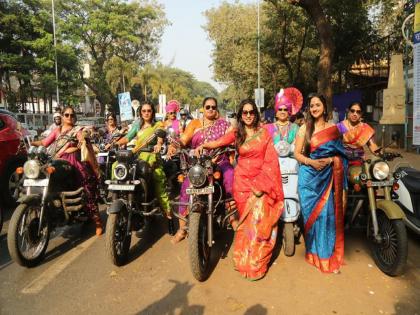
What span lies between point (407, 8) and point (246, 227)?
38.4ft

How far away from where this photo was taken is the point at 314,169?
391 cm

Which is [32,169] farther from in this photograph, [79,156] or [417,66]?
[417,66]

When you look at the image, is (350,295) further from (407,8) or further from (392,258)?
(407,8)

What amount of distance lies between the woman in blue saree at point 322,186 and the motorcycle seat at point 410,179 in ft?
3.68

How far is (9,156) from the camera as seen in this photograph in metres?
6.91

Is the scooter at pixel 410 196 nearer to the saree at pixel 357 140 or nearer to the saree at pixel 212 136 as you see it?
the saree at pixel 357 140

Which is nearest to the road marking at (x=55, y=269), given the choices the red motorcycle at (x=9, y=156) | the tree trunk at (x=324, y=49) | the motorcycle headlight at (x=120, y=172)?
the motorcycle headlight at (x=120, y=172)

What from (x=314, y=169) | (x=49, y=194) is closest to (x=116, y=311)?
(x=49, y=194)

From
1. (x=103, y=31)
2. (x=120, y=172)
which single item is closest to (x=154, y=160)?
(x=120, y=172)

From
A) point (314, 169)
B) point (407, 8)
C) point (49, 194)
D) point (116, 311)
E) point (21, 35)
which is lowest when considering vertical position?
point (116, 311)

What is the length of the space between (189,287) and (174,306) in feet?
1.26

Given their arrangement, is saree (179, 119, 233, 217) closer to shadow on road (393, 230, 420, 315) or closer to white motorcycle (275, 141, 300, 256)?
white motorcycle (275, 141, 300, 256)

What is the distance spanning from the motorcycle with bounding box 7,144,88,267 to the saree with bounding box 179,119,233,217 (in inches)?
56.8

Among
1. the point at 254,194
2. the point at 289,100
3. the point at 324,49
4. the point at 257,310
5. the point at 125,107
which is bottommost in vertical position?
the point at 257,310
